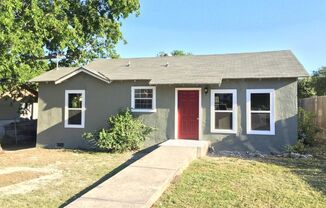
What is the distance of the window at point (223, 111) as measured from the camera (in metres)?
12.0

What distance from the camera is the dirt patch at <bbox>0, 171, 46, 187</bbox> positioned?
779cm

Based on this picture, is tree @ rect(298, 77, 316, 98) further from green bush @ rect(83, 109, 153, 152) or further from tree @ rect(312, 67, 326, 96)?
green bush @ rect(83, 109, 153, 152)

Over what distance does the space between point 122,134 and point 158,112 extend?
69.3 inches

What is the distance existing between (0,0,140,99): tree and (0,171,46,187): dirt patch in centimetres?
451

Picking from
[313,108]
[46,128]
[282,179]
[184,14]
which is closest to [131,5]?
[184,14]

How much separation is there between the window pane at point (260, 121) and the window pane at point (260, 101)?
263 mm

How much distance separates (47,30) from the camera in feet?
45.1

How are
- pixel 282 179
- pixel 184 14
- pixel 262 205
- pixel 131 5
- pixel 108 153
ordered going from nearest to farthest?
1. pixel 262 205
2. pixel 282 179
3. pixel 108 153
4. pixel 131 5
5. pixel 184 14

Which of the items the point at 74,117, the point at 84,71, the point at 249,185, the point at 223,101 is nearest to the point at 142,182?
the point at 249,185

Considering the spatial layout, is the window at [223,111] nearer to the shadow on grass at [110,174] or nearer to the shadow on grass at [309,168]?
the shadow on grass at [309,168]

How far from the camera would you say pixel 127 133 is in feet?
40.3

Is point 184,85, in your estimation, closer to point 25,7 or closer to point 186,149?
point 186,149

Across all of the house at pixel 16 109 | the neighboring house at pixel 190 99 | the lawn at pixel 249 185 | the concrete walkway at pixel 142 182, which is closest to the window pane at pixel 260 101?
the neighboring house at pixel 190 99

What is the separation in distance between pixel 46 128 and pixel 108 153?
13.0 ft
